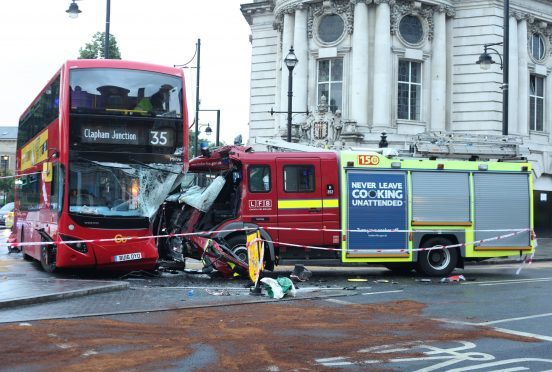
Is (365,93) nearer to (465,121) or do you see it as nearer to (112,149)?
(465,121)

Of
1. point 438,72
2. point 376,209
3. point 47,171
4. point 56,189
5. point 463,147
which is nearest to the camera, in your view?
point 56,189

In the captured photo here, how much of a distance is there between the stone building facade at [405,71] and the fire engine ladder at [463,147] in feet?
46.8

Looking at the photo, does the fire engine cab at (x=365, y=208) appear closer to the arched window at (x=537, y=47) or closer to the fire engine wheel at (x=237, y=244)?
the fire engine wheel at (x=237, y=244)

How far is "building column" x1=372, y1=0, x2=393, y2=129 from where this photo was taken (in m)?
32.6

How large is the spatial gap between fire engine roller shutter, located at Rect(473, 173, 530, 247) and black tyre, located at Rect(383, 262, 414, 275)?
5.99 ft

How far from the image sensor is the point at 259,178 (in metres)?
15.2

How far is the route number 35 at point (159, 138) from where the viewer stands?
1416cm

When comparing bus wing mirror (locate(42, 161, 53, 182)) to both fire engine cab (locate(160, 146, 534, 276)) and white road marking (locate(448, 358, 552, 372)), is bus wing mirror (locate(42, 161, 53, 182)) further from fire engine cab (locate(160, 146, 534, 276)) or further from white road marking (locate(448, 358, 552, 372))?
white road marking (locate(448, 358, 552, 372))

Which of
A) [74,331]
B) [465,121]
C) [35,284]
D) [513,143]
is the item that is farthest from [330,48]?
[74,331]

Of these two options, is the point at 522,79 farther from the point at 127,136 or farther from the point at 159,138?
the point at 127,136

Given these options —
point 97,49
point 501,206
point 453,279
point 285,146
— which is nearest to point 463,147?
point 501,206

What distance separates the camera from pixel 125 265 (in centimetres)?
1448

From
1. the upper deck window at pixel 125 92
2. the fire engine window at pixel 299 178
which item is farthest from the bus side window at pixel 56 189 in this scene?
the fire engine window at pixel 299 178

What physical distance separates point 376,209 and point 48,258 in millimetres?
7473
